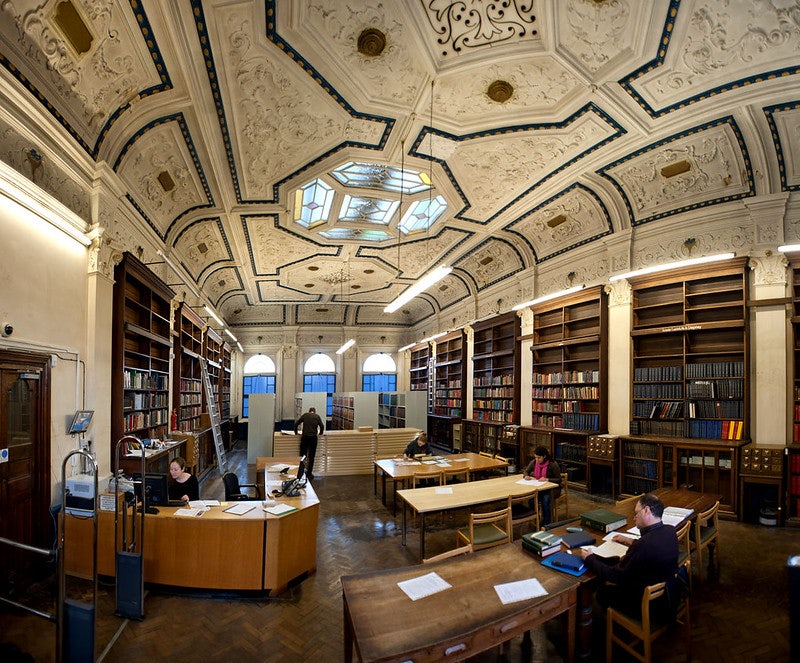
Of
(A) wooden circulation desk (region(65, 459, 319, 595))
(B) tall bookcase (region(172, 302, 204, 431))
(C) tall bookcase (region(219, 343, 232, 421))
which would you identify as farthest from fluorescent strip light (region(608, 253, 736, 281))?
(C) tall bookcase (region(219, 343, 232, 421))

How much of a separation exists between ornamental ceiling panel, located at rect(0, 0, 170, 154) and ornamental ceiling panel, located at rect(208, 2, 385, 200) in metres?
0.64

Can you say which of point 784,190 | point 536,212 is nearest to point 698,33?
point 784,190

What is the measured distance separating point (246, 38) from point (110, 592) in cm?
503

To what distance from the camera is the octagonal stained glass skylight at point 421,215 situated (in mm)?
7996

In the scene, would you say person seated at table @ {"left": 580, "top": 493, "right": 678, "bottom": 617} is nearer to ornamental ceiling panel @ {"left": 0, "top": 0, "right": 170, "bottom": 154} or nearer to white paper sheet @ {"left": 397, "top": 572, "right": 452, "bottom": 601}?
white paper sheet @ {"left": 397, "top": 572, "right": 452, "bottom": 601}

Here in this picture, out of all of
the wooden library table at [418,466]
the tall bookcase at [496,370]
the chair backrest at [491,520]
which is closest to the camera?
the chair backrest at [491,520]

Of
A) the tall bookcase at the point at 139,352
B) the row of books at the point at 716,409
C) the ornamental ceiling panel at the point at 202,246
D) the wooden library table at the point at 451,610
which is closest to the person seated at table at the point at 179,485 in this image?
the tall bookcase at the point at 139,352

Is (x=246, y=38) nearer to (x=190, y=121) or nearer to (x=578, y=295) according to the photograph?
(x=190, y=121)

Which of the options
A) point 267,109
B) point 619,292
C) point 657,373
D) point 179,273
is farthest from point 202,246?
point 657,373

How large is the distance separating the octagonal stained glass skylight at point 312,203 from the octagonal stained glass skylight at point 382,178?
1.56ft

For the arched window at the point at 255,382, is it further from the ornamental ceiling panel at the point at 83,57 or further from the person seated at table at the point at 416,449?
the ornamental ceiling panel at the point at 83,57

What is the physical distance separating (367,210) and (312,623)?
6.82 meters

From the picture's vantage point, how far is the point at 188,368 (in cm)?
988

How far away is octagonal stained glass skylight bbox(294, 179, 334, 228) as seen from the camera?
7526 millimetres
